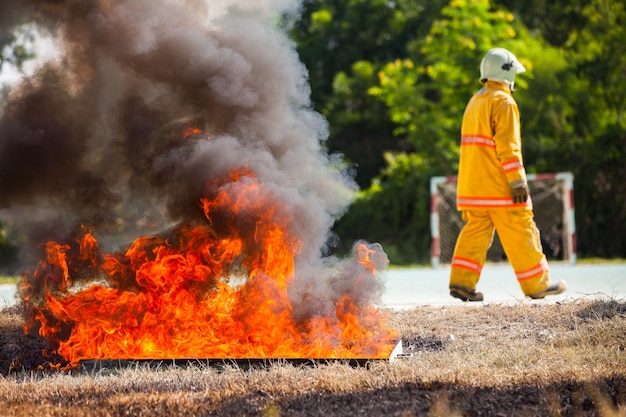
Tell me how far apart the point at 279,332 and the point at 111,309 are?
1192 mm

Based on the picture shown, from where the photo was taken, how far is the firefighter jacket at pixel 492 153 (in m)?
8.27

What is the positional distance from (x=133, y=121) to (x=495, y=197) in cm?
340

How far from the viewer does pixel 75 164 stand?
6809 mm

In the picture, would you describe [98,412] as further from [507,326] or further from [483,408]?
[507,326]

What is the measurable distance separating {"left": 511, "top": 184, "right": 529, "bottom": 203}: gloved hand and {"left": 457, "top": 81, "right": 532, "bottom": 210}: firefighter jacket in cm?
4

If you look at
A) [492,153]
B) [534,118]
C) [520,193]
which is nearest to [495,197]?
[520,193]

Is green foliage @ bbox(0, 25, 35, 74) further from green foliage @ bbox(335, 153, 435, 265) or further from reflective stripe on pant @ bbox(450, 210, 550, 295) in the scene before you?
green foliage @ bbox(335, 153, 435, 265)

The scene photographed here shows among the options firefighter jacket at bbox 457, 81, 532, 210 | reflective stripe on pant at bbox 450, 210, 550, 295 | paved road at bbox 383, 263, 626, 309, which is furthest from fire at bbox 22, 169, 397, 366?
paved road at bbox 383, 263, 626, 309

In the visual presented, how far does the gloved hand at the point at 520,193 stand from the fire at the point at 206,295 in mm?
2248

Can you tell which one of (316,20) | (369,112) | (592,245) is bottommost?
(592,245)

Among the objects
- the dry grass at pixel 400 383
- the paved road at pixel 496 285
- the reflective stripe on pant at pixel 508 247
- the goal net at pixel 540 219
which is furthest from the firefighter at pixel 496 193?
the goal net at pixel 540 219

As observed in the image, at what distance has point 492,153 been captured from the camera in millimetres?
8430

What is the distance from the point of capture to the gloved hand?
321 inches

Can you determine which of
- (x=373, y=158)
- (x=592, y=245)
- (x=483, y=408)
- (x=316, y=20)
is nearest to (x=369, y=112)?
(x=373, y=158)
